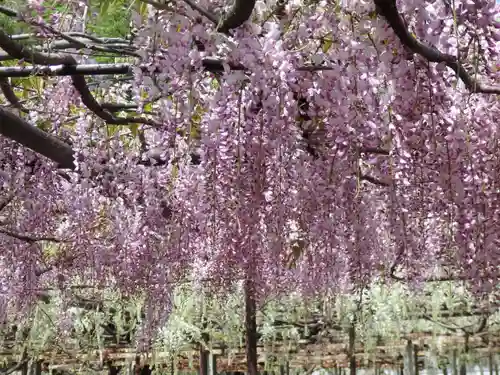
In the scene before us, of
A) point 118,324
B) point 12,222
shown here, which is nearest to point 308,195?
point 12,222

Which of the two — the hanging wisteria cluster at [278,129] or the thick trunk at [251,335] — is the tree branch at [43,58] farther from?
the thick trunk at [251,335]

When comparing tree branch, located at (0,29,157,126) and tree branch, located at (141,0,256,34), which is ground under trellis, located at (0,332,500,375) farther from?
tree branch, located at (141,0,256,34)

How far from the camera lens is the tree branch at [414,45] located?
195 cm

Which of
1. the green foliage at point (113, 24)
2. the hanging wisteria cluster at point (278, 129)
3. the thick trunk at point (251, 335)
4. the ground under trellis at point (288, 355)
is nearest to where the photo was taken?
the hanging wisteria cluster at point (278, 129)

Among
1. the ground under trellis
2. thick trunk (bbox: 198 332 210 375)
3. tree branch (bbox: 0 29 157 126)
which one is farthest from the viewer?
the ground under trellis

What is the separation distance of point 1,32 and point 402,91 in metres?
1.46

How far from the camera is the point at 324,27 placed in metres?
2.47

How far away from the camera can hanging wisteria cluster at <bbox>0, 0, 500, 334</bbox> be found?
89.4 inches

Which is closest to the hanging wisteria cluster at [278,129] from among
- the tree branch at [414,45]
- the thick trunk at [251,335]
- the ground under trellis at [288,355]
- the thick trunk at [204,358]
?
the tree branch at [414,45]

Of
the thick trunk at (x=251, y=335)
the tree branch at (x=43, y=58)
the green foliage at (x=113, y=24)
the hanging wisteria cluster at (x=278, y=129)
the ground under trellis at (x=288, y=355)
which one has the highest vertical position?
the green foliage at (x=113, y=24)

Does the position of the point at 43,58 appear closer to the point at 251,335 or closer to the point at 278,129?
the point at 278,129

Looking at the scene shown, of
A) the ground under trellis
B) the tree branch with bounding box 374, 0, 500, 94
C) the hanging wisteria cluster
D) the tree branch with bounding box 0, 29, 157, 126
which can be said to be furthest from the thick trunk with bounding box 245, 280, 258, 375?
the tree branch with bounding box 374, 0, 500, 94

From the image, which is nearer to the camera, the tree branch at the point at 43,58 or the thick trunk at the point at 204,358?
the tree branch at the point at 43,58

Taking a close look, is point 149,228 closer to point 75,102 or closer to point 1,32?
point 75,102
